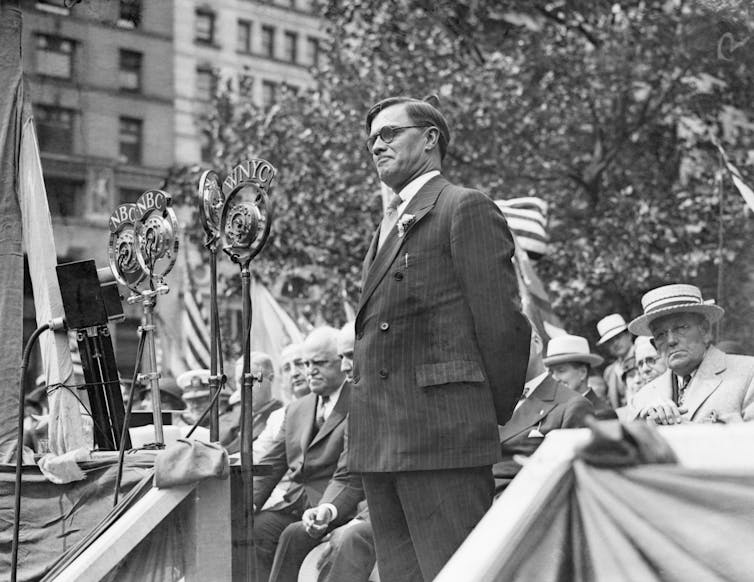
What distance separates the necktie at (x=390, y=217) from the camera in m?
4.42

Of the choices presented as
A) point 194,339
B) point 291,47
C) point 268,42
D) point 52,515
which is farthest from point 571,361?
point 268,42

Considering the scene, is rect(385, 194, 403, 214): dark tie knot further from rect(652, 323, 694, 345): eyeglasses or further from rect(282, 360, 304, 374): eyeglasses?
rect(282, 360, 304, 374): eyeglasses

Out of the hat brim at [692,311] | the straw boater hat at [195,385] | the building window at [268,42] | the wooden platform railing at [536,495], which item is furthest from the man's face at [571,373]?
the building window at [268,42]

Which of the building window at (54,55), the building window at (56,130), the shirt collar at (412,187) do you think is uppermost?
the building window at (54,55)

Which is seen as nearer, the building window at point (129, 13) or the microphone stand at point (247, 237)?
the microphone stand at point (247, 237)

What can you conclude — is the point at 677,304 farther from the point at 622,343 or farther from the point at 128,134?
the point at 128,134

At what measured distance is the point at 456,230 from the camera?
4.13m

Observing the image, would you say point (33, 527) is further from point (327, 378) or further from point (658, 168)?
point (658, 168)

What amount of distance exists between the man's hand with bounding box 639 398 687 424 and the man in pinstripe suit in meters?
1.26

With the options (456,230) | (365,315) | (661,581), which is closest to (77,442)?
(365,315)

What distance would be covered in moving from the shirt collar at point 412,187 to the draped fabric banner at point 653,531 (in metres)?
1.88

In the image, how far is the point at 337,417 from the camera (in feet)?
22.5

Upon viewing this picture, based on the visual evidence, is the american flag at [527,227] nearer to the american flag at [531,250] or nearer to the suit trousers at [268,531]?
the american flag at [531,250]

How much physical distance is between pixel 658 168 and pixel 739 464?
636 inches
